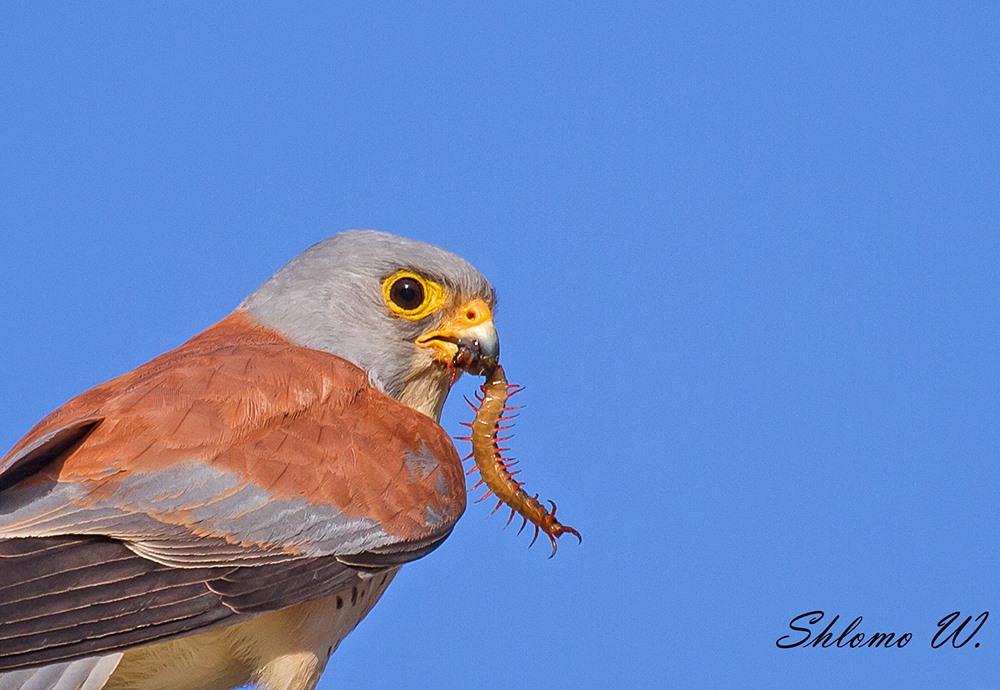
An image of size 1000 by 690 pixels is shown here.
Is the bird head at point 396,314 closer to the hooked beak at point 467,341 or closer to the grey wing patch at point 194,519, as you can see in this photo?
the hooked beak at point 467,341

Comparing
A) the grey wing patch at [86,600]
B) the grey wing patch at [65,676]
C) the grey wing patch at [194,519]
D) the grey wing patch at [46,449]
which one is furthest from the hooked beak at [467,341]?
the grey wing patch at [65,676]

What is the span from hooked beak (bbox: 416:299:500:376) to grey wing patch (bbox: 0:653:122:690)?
55.8 inches

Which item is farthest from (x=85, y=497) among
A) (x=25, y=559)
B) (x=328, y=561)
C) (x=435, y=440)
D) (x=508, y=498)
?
(x=508, y=498)

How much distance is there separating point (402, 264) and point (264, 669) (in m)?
1.26

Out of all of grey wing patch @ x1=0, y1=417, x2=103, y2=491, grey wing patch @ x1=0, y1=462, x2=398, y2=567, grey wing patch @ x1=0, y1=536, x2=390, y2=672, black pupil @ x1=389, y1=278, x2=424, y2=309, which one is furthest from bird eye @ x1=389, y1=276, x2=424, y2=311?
grey wing patch @ x1=0, y1=536, x2=390, y2=672

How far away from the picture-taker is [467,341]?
427 cm

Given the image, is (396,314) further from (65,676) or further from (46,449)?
(65,676)

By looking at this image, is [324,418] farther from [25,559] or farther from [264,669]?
[25,559]

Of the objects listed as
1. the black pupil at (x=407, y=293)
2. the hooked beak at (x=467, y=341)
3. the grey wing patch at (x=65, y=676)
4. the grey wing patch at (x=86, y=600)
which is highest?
the black pupil at (x=407, y=293)

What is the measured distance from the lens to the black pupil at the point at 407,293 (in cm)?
426

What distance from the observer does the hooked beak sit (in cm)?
424

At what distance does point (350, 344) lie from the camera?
420 centimetres

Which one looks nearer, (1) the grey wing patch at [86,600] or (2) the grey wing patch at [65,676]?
(1) the grey wing patch at [86,600]

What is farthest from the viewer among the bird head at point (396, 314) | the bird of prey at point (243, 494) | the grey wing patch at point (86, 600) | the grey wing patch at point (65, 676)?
the bird head at point (396, 314)
